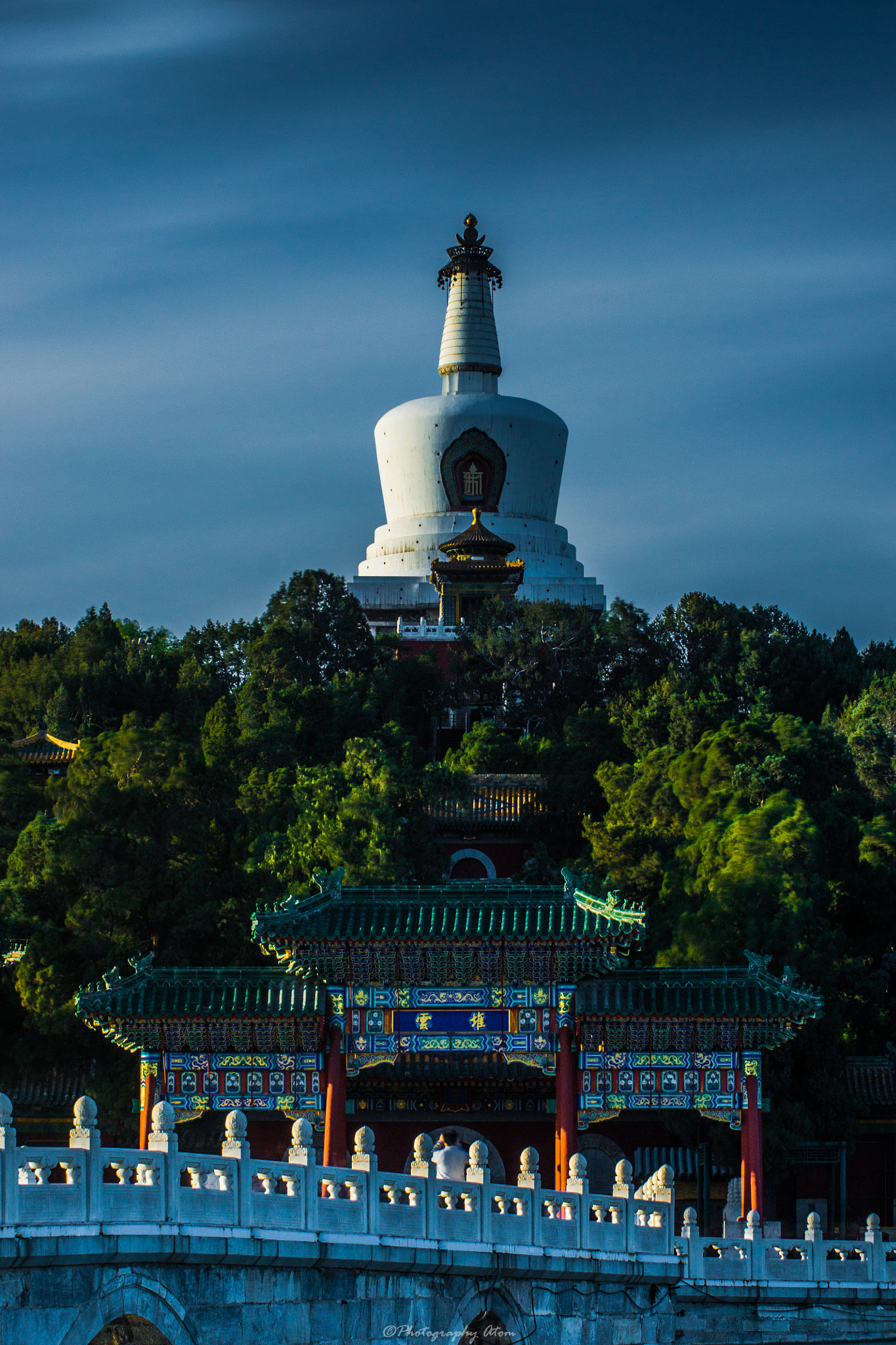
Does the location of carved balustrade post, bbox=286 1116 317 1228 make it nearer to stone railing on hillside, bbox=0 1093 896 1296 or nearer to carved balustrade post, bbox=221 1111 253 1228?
stone railing on hillside, bbox=0 1093 896 1296

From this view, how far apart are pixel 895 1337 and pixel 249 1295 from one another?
7.57 m

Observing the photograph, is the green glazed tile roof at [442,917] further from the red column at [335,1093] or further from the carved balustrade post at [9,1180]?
the carved balustrade post at [9,1180]

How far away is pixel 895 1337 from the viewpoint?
767 inches

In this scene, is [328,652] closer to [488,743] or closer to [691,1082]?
[488,743]

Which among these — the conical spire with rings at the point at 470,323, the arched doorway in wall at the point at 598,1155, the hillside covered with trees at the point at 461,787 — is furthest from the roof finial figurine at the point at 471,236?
the arched doorway in wall at the point at 598,1155

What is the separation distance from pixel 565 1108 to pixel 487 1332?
4.17 meters

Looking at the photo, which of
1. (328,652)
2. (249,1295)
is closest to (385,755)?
(328,652)

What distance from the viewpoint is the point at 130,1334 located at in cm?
1600

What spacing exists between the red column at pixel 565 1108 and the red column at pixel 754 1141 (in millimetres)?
1990

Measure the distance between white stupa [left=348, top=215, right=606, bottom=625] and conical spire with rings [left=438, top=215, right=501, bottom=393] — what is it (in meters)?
0.03

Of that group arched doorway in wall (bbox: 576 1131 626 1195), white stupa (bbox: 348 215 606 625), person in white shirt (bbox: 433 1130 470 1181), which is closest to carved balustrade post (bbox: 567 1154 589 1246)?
person in white shirt (bbox: 433 1130 470 1181)

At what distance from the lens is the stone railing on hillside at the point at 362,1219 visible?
14.2 meters

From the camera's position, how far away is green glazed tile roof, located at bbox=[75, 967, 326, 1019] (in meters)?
21.4

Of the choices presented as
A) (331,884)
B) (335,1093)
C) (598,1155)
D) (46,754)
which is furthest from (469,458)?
(335,1093)
